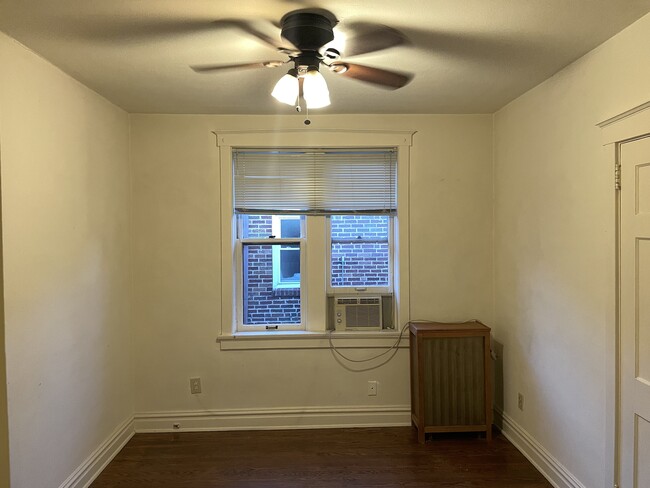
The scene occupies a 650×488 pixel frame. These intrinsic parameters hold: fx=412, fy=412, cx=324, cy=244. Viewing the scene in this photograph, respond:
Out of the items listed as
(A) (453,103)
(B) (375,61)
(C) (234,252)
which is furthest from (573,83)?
(C) (234,252)

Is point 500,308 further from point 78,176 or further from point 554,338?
point 78,176

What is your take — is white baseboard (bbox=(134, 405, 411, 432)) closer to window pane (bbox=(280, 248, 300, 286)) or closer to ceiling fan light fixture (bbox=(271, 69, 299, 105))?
window pane (bbox=(280, 248, 300, 286))

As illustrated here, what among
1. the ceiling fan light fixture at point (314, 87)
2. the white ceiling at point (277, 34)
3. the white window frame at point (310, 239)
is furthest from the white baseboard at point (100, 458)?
the ceiling fan light fixture at point (314, 87)

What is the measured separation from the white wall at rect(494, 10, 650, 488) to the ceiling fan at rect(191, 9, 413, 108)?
3.28 ft

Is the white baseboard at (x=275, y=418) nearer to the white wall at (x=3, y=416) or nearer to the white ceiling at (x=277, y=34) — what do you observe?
the white wall at (x=3, y=416)

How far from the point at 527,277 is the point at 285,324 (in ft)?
5.88

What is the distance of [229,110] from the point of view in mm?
2977

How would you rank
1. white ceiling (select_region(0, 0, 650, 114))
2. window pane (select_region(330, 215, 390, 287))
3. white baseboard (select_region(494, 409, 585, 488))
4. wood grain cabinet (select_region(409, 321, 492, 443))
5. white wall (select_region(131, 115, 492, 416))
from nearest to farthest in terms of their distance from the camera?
white ceiling (select_region(0, 0, 650, 114)), white baseboard (select_region(494, 409, 585, 488)), wood grain cabinet (select_region(409, 321, 492, 443)), white wall (select_region(131, 115, 492, 416)), window pane (select_region(330, 215, 390, 287))

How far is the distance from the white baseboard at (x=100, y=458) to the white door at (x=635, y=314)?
2819 mm

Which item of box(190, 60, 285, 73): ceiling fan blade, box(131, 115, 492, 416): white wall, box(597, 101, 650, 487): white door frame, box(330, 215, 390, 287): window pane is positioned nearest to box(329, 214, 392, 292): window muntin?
box(330, 215, 390, 287): window pane

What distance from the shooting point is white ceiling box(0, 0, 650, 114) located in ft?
5.26

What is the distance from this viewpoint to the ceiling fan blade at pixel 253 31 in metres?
1.72

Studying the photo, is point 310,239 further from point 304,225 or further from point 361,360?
point 361,360

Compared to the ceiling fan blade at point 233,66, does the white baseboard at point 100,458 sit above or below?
below
